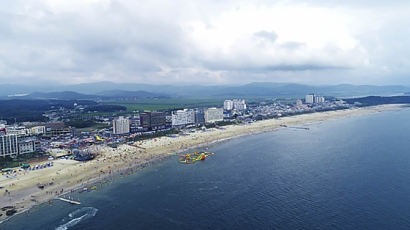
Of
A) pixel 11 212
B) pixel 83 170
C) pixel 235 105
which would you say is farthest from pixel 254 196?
pixel 235 105

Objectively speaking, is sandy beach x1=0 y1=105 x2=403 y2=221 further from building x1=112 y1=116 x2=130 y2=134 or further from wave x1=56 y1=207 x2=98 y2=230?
building x1=112 y1=116 x2=130 y2=134

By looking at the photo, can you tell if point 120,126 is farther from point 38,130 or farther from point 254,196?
point 254,196

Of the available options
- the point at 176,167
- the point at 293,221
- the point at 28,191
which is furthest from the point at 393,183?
the point at 28,191

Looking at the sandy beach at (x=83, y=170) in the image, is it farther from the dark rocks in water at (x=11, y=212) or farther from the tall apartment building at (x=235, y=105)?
the tall apartment building at (x=235, y=105)

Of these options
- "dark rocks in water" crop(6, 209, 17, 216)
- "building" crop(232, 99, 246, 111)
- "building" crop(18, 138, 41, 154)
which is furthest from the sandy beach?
"building" crop(232, 99, 246, 111)

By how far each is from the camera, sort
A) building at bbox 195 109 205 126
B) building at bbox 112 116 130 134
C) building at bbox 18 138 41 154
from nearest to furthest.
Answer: building at bbox 18 138 41 154, building at bbox 112 116 130 134, building at bbox 195 109 205 126

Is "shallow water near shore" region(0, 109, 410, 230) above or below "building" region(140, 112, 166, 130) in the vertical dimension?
below
